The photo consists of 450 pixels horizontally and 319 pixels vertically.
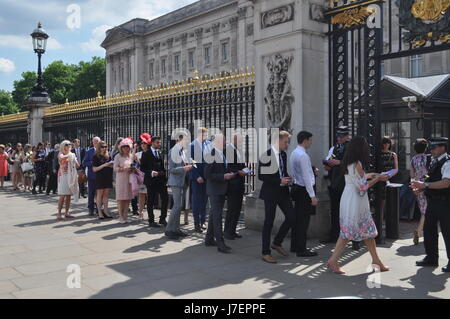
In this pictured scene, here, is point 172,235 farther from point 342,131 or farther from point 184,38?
point 184,38

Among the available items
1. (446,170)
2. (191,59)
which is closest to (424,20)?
(446,170)

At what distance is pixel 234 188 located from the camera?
783 centimetres

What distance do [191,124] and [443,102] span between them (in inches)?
251

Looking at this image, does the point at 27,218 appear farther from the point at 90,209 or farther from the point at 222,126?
the point at 222,126

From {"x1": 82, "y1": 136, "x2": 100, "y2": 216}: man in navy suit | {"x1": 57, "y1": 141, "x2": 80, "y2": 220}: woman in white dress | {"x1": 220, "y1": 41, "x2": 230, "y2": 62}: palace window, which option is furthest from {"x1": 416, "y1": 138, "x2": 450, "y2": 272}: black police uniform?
{"x1": 220, "y1": 41, "x2": 230, "y2": 62}: palace window

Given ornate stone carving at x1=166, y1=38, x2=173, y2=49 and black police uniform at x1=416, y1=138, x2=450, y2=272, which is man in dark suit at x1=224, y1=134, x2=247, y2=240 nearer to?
black police uniform at x1=416, y1=138, x2=450, y2=272

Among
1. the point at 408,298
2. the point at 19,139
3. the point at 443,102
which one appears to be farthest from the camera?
the point at 19,139

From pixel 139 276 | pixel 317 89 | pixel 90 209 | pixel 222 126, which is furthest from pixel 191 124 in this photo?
pixel 139 276

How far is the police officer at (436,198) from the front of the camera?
5.81 m

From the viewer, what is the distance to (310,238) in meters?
7.62

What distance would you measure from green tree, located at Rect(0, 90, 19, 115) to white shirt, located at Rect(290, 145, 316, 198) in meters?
80.2

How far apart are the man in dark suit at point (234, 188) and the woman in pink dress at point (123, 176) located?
254 cm

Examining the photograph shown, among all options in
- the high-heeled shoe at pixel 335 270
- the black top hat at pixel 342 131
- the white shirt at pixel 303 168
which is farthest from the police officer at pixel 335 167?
the high-heeled shoe at pixel 335 270

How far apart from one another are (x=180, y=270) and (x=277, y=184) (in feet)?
5.59
